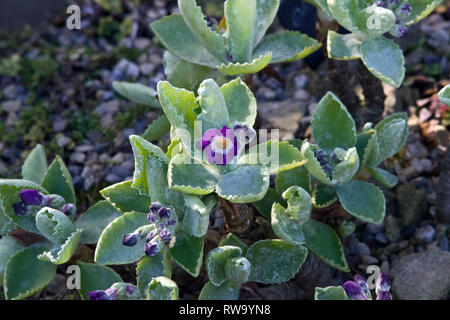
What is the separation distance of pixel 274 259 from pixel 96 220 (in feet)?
1.53

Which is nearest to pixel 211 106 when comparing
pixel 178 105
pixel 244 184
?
pixel 178 105

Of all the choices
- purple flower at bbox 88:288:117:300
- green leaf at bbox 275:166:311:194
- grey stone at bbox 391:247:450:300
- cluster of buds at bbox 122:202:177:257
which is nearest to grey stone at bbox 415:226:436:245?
grey stone at bbox 391:247:450:300

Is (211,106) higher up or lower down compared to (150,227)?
higher up

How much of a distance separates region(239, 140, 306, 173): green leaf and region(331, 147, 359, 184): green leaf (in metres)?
0.13

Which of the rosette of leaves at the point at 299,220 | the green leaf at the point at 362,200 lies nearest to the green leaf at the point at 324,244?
the rosette of leaves at the point at 299,220

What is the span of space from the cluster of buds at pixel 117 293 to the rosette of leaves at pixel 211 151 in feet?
0.78

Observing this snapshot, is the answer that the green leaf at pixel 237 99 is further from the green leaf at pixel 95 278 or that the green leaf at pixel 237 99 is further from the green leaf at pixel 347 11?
the green leaf at pixel 95 278

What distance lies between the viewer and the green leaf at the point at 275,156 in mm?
1282

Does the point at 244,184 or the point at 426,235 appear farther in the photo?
the point at 426,235

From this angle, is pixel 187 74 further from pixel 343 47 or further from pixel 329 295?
pixel 329 295

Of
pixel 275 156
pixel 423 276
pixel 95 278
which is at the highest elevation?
pixel 275 156

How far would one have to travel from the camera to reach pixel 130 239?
4.07 ft
